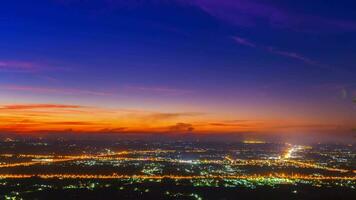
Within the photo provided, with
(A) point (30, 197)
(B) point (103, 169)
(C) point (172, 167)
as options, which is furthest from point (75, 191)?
(C) point (172, 167)

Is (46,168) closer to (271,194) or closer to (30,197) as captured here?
(30,197)

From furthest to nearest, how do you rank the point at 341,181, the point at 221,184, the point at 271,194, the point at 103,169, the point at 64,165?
the point at 64,165, the point at 103,169, the point at 341,181, the point at 221,184, the point at 271,194

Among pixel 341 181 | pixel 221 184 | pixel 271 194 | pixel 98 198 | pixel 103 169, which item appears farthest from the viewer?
pixel 103 169

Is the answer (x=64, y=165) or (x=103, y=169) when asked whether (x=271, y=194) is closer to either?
(x=103, y=169)

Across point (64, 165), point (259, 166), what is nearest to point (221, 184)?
point (259, 166)

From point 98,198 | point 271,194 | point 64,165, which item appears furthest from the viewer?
point 64,165

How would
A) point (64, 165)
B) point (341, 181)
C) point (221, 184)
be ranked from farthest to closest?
point (64, 165) → point (341, 181) → point (221, 184)

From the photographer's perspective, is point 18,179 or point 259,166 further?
point 259,166

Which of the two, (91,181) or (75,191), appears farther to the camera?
(91,181)
